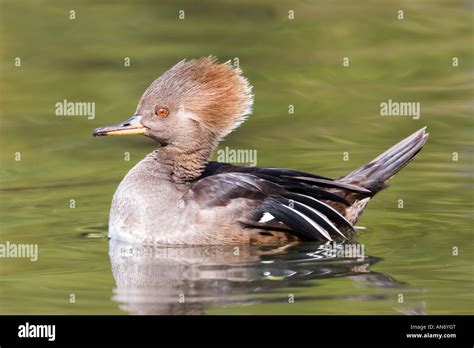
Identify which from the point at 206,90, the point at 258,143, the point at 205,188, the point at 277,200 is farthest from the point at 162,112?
the point at 258,143

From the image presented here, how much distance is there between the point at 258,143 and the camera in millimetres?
14109

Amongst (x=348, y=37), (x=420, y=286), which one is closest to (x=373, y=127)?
(x=348, y=37)

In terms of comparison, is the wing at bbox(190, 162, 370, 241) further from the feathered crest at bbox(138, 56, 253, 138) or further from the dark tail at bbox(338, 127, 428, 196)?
the feathered crest at bbox(138, 56, 253, 138)

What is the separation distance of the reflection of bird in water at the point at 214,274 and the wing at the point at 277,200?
22 centimetres

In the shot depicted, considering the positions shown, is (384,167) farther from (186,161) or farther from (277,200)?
(186,161)

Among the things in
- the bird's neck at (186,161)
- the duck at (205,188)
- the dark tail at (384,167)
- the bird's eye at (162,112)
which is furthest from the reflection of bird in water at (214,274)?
the bird's eye at (162,112)

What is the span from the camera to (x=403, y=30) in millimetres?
18203

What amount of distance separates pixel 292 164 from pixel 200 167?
279cm

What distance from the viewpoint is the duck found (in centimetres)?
1039

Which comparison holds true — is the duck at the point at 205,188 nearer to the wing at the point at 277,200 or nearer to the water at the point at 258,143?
the wing at the point at 277,200

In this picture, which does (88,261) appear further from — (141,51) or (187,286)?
(141,51)

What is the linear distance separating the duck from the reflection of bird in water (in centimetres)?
16

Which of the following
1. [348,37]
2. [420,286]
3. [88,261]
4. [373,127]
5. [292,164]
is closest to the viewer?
[420,286]

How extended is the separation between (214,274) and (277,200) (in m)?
1.30
